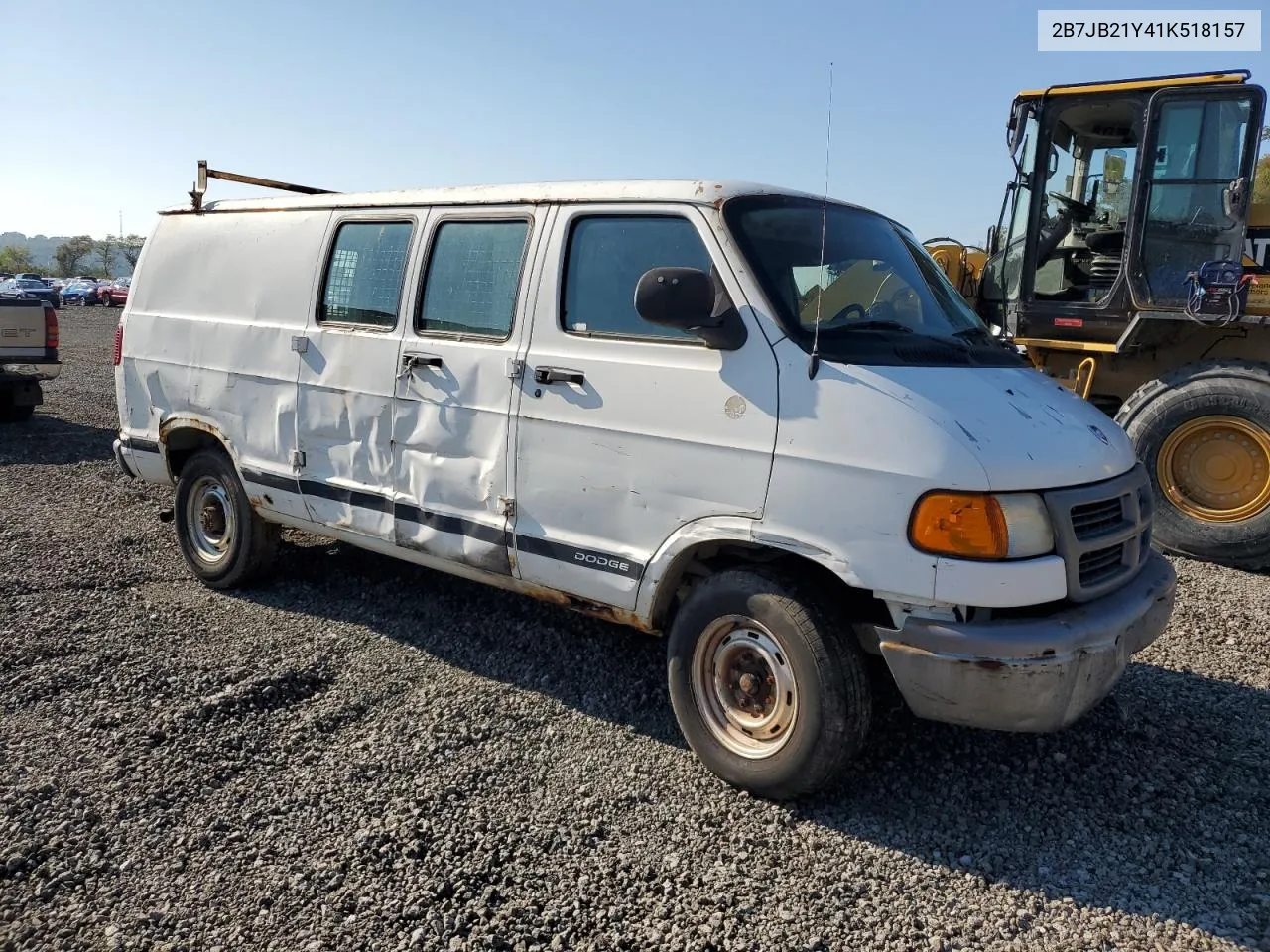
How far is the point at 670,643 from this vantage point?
365cm

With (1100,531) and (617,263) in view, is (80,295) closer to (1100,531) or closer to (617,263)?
(617,263)

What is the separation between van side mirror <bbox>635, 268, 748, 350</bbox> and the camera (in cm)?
333

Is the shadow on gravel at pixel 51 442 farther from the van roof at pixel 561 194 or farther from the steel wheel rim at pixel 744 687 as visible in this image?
the steel wheel rim at pixel 744 687

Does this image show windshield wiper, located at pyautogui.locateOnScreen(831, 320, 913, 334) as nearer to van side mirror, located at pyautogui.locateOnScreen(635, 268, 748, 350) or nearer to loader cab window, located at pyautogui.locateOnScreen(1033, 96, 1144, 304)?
van side mirror, located at pyautogui.locateOnScreen(635, 268, 748, 350)

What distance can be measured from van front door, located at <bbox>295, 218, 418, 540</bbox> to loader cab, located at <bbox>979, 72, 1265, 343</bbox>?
540cm

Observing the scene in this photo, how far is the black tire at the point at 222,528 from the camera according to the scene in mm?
5434

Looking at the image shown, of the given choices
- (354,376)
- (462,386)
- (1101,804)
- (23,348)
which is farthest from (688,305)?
(23,348)

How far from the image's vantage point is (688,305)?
11.0 feet

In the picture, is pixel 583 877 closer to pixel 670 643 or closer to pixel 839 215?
pixel 670 643

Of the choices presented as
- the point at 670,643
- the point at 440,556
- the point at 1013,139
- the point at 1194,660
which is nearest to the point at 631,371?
the point at 670,643

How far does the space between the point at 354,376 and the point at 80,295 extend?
50432mm

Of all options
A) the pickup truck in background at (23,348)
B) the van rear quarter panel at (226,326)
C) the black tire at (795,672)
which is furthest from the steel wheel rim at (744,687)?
the pickup truck in background at (23,348)

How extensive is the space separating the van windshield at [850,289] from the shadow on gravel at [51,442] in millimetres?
8472

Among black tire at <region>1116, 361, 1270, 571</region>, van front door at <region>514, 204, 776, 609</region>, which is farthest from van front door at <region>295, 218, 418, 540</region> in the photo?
black tire at <region>1116, 361, 1270, 571</region>
